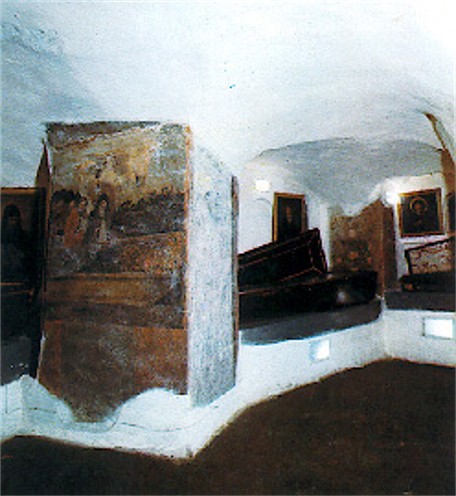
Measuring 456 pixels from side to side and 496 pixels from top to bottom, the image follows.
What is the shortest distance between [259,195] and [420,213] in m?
2.79

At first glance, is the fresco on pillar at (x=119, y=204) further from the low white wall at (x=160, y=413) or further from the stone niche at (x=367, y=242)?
the stone niche at (x=367, y=242)

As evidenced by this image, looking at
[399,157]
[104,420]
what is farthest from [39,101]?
[399,157]

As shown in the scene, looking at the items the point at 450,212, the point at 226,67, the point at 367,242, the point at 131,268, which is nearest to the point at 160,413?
the point at 131,268

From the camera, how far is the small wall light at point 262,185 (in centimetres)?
560

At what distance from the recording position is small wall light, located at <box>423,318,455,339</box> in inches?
210

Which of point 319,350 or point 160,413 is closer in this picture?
point 160,413

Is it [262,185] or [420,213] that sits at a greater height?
[262,185]

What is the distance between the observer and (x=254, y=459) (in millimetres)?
2719

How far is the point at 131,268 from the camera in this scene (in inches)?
114

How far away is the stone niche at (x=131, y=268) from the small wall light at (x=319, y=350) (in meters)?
1.86

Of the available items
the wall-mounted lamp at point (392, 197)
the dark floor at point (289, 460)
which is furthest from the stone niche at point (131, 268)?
the wall-mounted lamp at point (392, 197)

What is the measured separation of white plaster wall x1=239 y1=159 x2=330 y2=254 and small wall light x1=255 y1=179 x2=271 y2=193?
39 millimetres

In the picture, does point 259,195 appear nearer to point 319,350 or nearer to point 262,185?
point 262,185

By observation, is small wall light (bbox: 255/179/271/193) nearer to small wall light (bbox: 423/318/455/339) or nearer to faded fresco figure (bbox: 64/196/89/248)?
faded fresco figure (bbox: 64/196/89/248)
